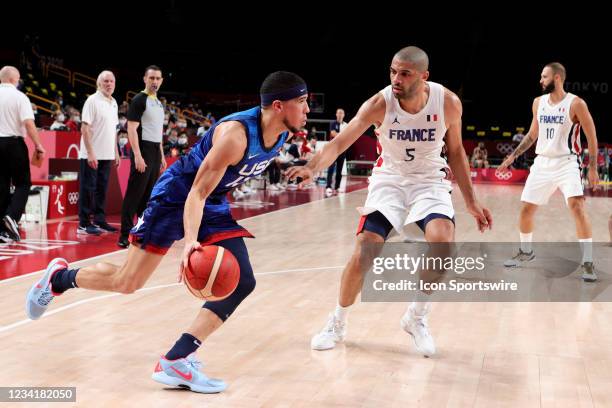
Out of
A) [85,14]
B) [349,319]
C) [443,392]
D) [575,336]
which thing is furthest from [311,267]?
[85,14]

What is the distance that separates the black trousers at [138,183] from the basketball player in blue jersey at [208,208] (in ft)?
13.0

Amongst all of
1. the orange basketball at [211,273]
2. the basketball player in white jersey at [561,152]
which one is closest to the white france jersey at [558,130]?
the basketball player in white jersey at [561,152]

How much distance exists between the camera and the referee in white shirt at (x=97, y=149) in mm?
8188

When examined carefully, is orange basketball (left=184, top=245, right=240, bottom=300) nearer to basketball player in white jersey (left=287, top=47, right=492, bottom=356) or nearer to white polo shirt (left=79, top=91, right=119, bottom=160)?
basketball player in white jersey (left=287, top=47, right=492, bottom=356)

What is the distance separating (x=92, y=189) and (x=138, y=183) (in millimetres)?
1004

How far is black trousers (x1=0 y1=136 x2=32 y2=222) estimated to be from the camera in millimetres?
7453

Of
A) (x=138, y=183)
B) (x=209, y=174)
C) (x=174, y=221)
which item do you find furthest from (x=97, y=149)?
(x=209, y=174)

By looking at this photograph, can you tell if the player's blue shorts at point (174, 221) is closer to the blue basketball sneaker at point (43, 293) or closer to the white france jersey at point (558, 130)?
the blue basketball sneaker at point (43, 293)

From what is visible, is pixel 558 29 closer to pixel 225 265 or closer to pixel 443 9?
pixel 443 9

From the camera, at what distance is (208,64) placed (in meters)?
32.5

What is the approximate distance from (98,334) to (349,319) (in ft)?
5.21

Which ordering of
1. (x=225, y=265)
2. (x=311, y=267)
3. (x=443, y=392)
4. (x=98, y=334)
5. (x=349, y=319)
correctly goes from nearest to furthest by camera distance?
(x=225, y=265) < (x=443, y=392) < (x=98, y=334) < (x=349, y=319) < (x=311, y=267)

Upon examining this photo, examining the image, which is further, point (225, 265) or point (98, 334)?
point (98, 334)

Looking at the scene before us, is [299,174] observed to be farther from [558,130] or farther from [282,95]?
[558,130]
